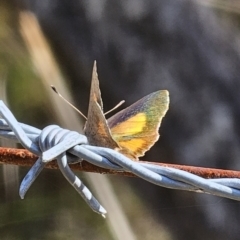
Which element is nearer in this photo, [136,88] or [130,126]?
[130,126]

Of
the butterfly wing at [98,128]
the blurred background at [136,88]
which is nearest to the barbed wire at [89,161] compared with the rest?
the butterfly wing at [98,128]

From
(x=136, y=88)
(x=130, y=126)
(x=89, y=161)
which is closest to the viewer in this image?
(x=89, y=161)

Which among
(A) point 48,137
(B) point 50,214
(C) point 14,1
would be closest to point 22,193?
(A) point 48,137

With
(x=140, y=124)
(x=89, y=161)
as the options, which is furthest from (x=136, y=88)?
(x=89, y=161)

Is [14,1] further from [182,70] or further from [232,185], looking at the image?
[232,185]

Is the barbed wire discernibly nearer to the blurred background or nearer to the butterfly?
the butterfly

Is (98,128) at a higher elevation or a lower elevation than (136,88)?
higher

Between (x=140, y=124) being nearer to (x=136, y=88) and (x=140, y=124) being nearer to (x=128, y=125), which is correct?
(x=128, y=125)

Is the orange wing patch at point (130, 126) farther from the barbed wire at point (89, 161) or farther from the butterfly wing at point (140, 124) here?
the barbed wire at point (89, 161)
